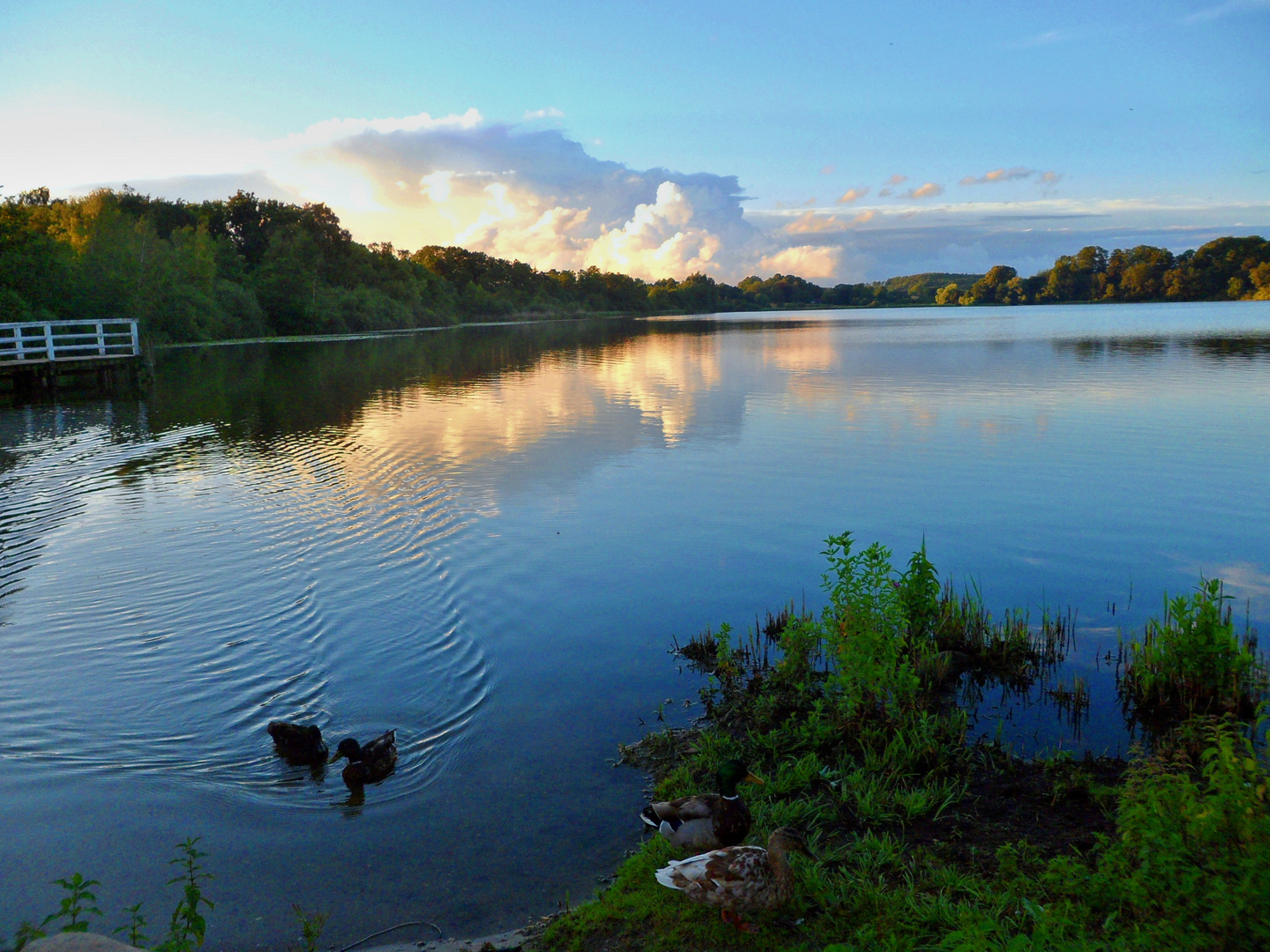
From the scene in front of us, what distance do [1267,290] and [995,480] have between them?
7493 inches

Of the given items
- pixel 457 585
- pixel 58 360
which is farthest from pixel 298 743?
pixel 58 360

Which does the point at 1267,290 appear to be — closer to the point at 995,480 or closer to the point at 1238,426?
the point at 1238,426

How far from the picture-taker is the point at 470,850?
5.88 meters

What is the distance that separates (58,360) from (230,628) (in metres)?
31.6

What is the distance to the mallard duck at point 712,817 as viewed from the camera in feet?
17.1

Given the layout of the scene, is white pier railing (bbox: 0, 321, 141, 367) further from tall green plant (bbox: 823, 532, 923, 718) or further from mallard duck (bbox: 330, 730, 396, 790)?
tall green plant (bbox: 823, 532, 923, 718)

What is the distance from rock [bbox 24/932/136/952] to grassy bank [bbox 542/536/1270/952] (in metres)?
2.16

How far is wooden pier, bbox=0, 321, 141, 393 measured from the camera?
3356 cm

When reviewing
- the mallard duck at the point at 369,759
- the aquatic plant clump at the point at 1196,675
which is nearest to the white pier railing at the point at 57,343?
the mallard duck at the point at 369,759

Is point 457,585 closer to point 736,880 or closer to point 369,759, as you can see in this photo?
point 369,759

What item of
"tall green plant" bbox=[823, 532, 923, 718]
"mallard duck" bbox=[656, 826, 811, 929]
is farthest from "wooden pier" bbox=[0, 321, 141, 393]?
"mallard duck" bbox=[656, 826, 811, 929]

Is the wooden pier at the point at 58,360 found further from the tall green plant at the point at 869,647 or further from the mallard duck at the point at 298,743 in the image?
the tall green plant at the point at 869,647

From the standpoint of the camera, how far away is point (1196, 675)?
25.4ft

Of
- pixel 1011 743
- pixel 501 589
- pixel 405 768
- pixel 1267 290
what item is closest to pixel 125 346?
pixel 501 589
